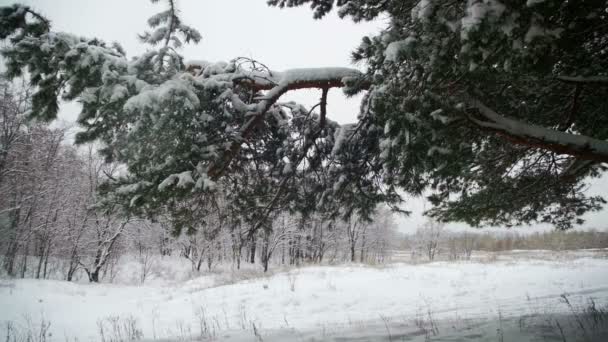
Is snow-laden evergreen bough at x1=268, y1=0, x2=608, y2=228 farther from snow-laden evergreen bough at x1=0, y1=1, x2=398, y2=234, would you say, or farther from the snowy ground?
the snowy ground

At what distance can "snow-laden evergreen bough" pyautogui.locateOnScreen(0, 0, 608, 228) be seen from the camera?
2371mm

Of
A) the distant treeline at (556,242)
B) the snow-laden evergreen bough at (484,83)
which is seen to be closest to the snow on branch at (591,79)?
the snow-laden evergreen bough at (484,83)

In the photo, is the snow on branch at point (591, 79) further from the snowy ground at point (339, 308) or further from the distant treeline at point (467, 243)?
the distant treeline at point (467, 243)

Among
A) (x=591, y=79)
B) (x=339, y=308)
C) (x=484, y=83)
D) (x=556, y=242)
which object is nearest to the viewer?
(x=591, y=79)

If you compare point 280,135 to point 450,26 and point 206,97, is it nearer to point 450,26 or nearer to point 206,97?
point 206,97

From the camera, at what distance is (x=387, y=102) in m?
2.89

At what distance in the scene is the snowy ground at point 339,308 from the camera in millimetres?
5070

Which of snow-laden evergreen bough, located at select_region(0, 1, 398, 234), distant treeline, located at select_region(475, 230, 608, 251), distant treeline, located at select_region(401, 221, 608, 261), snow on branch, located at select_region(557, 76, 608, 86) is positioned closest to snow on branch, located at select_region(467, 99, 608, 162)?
snow on branch, located at select_region(557, 76, 608, 86)

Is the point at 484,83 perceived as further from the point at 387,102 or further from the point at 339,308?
the point at 339,308

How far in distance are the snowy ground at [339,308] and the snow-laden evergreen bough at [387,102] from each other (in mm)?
2078

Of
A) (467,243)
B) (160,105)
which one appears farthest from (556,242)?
(160,105)

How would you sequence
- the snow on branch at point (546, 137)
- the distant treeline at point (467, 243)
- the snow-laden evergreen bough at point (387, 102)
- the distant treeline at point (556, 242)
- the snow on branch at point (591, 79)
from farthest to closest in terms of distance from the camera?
the distant treeline at point (556, 242) < the distant treeline at point (467, 243) < the snow on branch at point (591, 79) < the snow on branch at point (546, 137) < the snow-laden evergreen bough at point (387, 102)

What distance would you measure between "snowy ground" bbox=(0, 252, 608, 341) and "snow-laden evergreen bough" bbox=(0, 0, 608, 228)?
2078 mm

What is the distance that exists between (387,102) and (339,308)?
739cm
